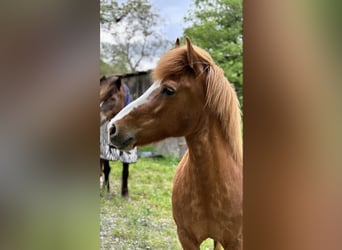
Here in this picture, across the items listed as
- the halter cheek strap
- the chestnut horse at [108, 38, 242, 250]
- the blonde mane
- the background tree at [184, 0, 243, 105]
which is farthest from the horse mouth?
the background tree at [184, 0, 243, 105]

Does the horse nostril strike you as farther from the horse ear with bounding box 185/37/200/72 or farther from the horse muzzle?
the horse ear with bounding box 185/37/200/72

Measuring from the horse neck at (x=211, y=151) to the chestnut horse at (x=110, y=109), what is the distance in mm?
214

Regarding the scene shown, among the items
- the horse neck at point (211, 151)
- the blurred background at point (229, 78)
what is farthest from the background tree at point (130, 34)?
the horse neck at point (211, 151)

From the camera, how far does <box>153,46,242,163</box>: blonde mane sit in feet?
4.42

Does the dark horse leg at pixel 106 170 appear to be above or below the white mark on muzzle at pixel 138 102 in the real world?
below

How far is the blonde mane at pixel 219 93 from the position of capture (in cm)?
135

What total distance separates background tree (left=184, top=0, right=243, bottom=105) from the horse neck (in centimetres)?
15

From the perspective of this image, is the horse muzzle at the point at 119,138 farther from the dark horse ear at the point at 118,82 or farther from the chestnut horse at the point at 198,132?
the dark horse ear at the point at 118,82
